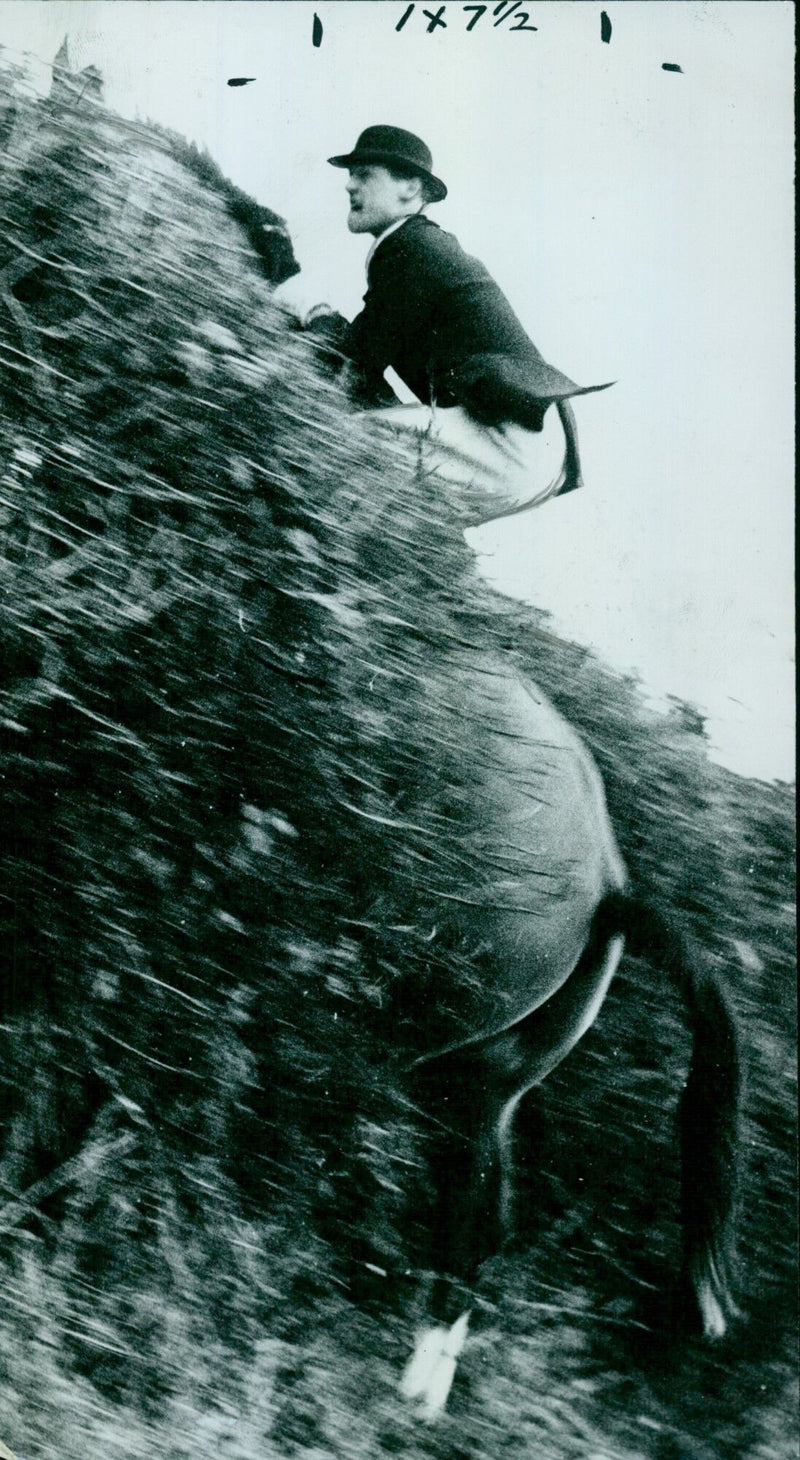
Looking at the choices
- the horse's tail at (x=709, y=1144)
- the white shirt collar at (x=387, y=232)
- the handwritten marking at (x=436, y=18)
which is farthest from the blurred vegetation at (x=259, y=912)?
the handwritten marking at (x=436, y=18)

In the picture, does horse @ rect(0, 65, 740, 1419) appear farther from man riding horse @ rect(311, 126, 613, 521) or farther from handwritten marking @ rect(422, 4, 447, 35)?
handwritten marking @ rect(422, 4, 447, 35)

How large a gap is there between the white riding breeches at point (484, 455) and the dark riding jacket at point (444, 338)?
19 millimetres

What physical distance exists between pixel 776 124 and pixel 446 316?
0.52 meters

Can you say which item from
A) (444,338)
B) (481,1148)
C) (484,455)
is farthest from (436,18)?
(481,1148)

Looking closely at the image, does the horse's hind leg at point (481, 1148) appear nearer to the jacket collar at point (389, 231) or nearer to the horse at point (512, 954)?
the horse at point (512, 954)

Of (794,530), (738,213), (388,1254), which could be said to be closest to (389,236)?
(738,213)

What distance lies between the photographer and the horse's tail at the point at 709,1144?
1.69 m

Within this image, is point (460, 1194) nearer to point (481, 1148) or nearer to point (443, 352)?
point (481, 1148)

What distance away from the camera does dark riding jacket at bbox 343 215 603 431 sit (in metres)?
1.80

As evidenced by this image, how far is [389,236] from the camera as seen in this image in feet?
6.10

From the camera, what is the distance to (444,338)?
186 cm

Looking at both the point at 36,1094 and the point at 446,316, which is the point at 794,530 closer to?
the point at 446,316

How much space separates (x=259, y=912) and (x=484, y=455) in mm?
780

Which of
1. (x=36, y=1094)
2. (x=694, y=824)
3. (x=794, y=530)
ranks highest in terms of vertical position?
(x=794, y=530)
